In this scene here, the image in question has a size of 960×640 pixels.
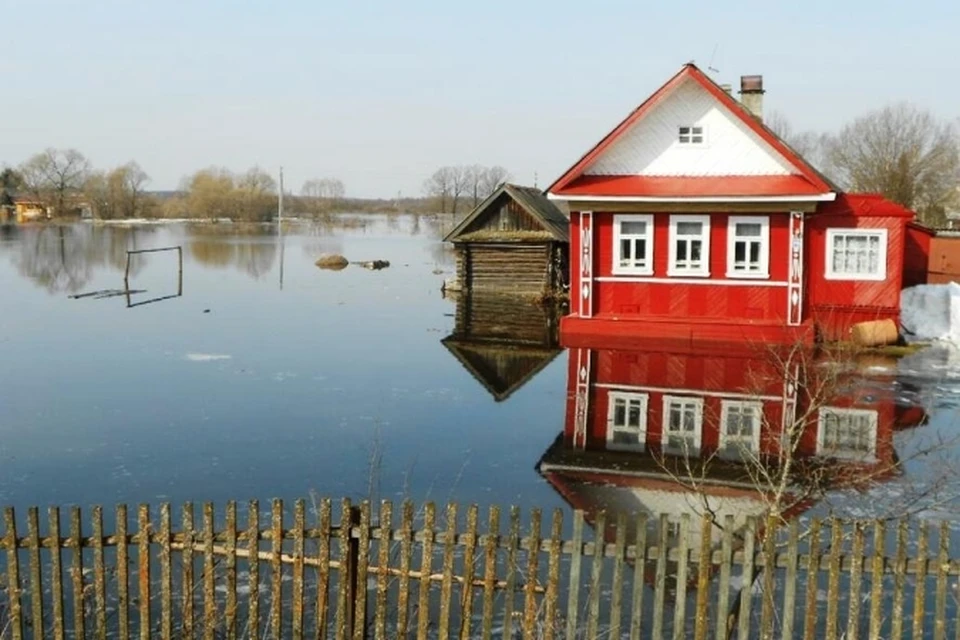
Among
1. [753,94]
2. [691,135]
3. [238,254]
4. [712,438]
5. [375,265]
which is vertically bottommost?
[712,438]

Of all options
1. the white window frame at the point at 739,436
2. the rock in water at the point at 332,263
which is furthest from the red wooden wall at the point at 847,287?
the rock in water at the point at 332,263

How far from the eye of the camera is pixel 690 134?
74.6 feet

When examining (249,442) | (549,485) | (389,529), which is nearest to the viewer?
(389,529)

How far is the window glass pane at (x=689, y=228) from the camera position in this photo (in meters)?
22.6

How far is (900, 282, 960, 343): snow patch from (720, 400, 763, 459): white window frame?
9.60 metres

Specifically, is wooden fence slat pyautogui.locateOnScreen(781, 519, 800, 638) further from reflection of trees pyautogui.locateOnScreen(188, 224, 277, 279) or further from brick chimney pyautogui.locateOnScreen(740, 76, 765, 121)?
reflection of trees pyautogui.locateOnScreen(188, 224, 277, 279)

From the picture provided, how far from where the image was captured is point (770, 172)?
883 inches

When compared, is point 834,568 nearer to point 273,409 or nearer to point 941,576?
point 941,576

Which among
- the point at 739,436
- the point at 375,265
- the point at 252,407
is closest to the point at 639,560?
the point at 739,436

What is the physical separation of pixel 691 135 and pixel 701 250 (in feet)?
9.40

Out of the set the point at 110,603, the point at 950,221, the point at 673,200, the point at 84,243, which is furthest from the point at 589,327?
the point at 84,243

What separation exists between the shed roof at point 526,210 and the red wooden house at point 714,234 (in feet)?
29.4

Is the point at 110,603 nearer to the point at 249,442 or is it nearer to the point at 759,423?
the point at 249,442

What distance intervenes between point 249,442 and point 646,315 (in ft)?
42.5
